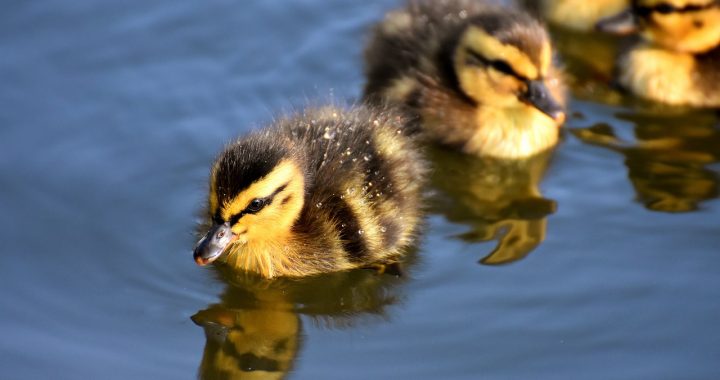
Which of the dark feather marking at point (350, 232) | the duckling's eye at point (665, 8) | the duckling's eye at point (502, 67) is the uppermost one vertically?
the duckling's eye at point (502, 67)

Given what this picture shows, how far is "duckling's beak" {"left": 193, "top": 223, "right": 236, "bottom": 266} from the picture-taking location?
159 inches

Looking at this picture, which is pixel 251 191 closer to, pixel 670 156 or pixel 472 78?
pixel 472 78

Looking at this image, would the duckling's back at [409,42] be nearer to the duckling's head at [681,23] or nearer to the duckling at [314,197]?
the duckling at [314,197]

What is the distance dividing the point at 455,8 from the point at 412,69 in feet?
1.22

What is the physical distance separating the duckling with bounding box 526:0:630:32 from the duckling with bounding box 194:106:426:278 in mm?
1932

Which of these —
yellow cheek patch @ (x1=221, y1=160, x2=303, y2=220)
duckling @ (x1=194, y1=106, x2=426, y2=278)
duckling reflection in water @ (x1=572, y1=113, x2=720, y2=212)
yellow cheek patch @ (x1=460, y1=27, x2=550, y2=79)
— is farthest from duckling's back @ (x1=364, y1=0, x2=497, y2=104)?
yellow cheek patch @ (x1=221, y1=160, x2=303, y2=220)

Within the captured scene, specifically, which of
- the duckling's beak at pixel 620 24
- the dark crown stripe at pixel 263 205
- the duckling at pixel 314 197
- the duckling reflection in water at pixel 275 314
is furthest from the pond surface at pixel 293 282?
the dark crown stripe at pixel 263 205

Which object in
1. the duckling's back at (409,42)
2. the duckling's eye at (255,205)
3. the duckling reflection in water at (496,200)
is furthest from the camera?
the duckling's back at (409,42)

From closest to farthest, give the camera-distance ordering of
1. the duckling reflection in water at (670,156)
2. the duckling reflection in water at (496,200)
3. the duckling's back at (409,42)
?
the duckling reflection in water at (496,200) < the duckling reflection in water at (670,156) < the duckling's back at (409,42)

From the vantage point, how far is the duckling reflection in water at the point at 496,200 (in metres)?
4.65

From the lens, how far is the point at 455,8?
5.36 m

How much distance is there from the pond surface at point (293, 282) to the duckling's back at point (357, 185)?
0.14 meters

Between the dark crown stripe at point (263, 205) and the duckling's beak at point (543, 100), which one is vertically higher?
the dark crown stripe at point (263, 205)

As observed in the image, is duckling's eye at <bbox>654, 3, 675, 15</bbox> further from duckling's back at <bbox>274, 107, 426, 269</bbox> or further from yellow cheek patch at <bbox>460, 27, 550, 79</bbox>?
duckling's back at <bbox>274, 107, 426, 269</bbox>
